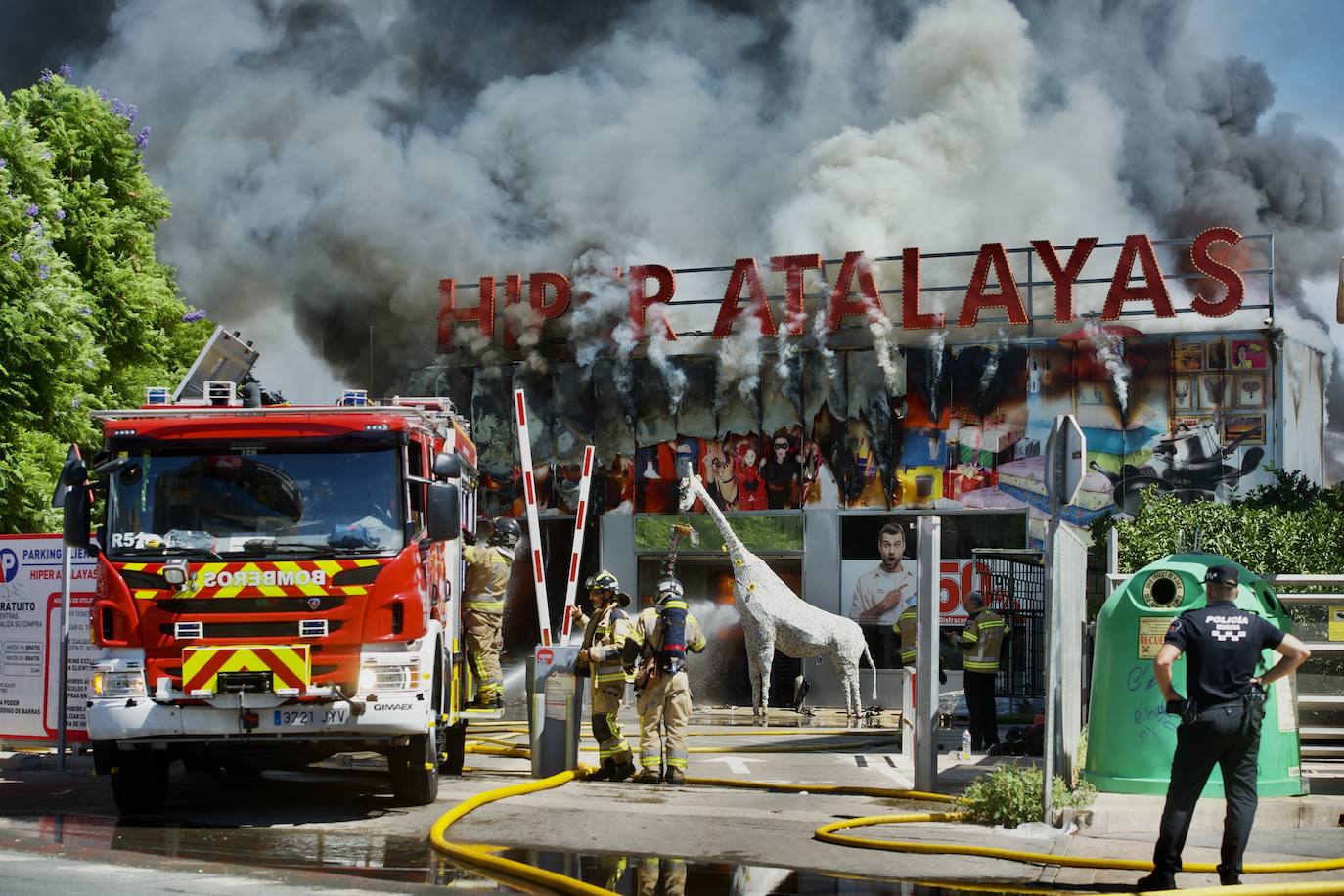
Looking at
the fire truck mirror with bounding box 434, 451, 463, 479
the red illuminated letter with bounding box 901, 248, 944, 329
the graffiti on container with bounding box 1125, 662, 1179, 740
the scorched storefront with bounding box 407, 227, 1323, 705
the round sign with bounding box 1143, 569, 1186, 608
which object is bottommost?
the graffiti on container with bounding box 1125, 662, 1179, 740

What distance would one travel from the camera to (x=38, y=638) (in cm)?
1380

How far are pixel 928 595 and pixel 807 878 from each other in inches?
139

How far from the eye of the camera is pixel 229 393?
11453 millimetres

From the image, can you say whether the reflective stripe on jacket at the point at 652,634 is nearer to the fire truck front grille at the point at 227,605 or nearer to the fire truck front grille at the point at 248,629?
the fire truck front grille at the point at 248,629

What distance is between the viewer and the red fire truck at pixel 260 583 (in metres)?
10.5

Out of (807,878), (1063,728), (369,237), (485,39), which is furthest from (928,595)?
(485,39)

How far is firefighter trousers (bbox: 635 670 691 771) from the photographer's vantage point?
41.7 ft

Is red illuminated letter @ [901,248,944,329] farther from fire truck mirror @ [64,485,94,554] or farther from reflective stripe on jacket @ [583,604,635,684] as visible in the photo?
fire truck mirror @ [64,485,94,554]

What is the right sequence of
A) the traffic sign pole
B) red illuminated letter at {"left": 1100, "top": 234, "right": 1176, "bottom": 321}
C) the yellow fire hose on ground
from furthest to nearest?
red illuminated letter at {"left": 1100, "top": 234, "right": 1176, "bottom": 321}
the traffic sign pole
the yellow fire hose on ground

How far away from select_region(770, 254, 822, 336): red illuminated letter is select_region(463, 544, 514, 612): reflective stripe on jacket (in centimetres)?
1158

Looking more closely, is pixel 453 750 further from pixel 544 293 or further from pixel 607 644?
pixel 544 293

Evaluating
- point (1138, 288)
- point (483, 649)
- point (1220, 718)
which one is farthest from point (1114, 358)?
point (1220, 718)

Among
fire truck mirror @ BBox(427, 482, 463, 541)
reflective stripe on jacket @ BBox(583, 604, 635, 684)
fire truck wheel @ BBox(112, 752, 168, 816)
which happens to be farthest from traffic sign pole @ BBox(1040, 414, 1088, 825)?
fire truck wheel @ BBox(112, 752, 168, 816)

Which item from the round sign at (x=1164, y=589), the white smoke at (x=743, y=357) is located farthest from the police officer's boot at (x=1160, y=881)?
the white smoke at (x=743, y=357)
